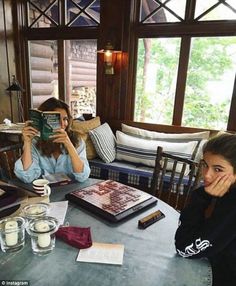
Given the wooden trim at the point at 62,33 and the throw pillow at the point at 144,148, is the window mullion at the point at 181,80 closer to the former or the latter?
the throw pillow at the point at 144,148

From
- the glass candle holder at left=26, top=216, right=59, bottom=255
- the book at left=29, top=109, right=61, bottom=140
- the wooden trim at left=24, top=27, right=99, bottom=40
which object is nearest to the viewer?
the glass candle holder at left=26, top=216, right=59, bottom=255

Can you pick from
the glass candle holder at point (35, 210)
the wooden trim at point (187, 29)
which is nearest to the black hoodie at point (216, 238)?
the glass candle holder at point (35, 210)

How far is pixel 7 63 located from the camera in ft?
12.2

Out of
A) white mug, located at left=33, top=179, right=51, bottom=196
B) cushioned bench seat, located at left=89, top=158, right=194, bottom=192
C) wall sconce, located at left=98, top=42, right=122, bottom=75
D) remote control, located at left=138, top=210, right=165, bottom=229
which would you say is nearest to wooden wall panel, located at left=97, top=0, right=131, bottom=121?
wall sconce, located at left=98, top=42, right=122, bottom=75

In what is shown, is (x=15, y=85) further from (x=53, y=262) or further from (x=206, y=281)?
(x=206, y=281)

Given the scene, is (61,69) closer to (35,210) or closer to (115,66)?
(115,66)

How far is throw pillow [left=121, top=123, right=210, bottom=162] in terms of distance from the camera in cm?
273

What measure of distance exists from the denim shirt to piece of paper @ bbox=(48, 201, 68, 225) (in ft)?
1.02

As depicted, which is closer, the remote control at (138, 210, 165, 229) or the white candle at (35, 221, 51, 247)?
the white candle at (35, 221, 51, 247)

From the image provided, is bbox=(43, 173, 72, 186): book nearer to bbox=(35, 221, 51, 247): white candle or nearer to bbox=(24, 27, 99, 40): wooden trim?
bbox=(35, 221, 51, 247): white candle

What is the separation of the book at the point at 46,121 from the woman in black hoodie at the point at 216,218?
817 millimetres

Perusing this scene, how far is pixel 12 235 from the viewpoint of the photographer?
94 cm

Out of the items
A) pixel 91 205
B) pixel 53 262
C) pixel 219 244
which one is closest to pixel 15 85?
pixel 91 205

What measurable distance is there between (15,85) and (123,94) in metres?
1.50
